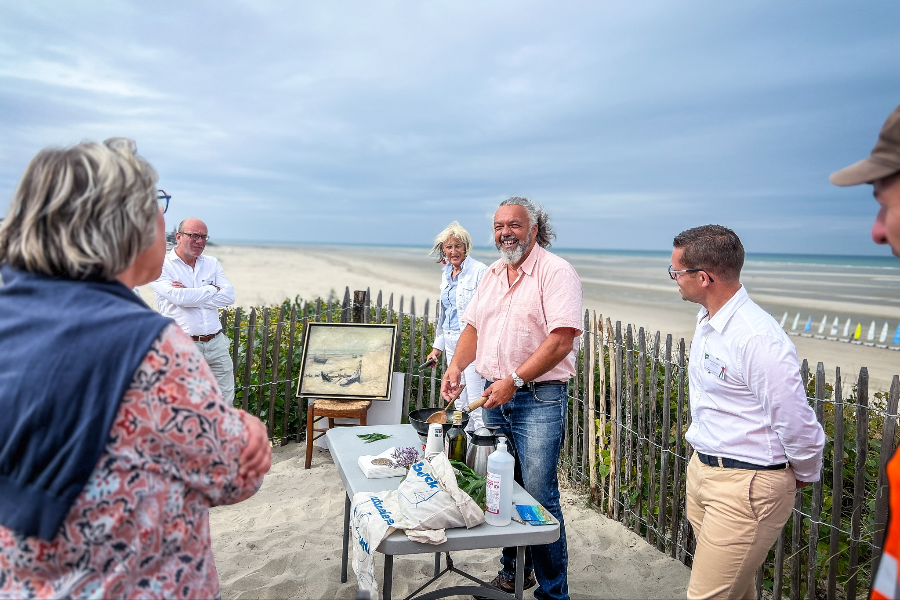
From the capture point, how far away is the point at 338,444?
3.41m

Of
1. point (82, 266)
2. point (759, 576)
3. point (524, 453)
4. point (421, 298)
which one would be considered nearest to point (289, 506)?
point (524, 453)

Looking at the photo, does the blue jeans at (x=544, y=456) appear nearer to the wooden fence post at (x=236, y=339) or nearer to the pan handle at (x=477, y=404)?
the pan handle at (x=477, y=404)

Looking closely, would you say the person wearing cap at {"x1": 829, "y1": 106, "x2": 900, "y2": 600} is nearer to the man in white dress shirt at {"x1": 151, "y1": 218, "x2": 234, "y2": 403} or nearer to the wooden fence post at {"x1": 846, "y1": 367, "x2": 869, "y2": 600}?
the wooden fence post at {"x1": 846, "y1": 367, "x2": 869, "y2": 600}

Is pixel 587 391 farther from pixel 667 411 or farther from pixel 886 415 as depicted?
pixel 886 415

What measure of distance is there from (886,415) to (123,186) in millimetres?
3474

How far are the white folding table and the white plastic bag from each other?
0.04 meters

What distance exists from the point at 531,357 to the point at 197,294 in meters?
3.40

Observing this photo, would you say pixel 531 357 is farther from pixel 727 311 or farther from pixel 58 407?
pixel 58 407

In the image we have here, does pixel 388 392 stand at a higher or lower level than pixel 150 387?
lower

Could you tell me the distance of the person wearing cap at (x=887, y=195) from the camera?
48.0 inches

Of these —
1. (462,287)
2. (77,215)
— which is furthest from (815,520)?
(77,215)

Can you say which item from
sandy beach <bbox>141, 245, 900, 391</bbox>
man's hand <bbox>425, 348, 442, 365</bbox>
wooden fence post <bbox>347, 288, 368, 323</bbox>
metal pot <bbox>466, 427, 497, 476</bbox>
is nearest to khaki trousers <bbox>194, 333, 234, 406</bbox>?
wooden fence post <bbox>347, 288, 368, 323</bbox>

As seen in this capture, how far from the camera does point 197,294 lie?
536 cm

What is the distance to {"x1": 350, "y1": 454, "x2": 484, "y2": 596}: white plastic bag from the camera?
230cm
